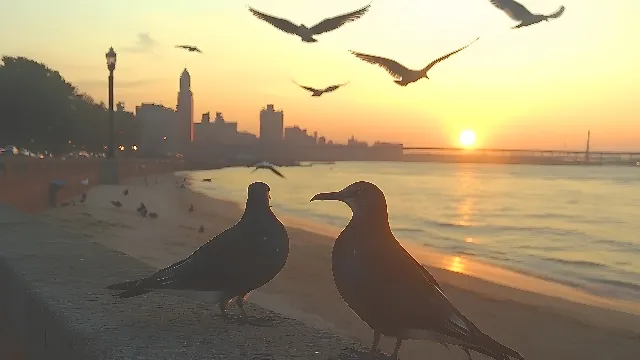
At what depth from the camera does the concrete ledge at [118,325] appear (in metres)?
2.73

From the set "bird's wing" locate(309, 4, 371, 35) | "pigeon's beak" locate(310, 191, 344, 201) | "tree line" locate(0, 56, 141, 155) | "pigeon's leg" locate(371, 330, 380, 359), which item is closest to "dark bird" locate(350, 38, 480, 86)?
"bird's wing" locate(309, 4, 371, 35)

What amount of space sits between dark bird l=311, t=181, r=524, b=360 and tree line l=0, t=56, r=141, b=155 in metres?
48.0

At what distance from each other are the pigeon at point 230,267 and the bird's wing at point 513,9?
205 cm

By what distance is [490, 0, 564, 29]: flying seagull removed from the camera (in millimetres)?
3811

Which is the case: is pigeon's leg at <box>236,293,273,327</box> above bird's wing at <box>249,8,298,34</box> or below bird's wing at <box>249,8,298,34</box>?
below

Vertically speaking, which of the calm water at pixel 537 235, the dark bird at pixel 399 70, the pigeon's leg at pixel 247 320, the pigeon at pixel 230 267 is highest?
the dark bird at pixel 399 70

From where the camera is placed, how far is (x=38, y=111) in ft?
152

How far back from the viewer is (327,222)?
31953 mm

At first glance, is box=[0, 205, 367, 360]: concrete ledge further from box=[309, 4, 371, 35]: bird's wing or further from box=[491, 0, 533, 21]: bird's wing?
box=[491, 0, 533, 21]: bird's wing

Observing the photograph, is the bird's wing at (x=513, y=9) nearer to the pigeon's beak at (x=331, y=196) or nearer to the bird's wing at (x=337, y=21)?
the bird's wing at (x=337, y=21)

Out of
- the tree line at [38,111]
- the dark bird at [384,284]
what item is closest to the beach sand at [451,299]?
the dark bird at [384,284]

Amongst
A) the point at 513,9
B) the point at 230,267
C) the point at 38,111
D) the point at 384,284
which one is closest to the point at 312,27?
the point at 513,9

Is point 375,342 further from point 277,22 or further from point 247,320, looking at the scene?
point 277,22

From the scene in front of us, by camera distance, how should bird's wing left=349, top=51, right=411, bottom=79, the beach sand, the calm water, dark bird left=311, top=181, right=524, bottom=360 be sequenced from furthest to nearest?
the calm water < the beach sand < bird's wing left=349, top=51, right=411, bottom=79 < dark bird left=311, top=181, right=524, bottom=360
